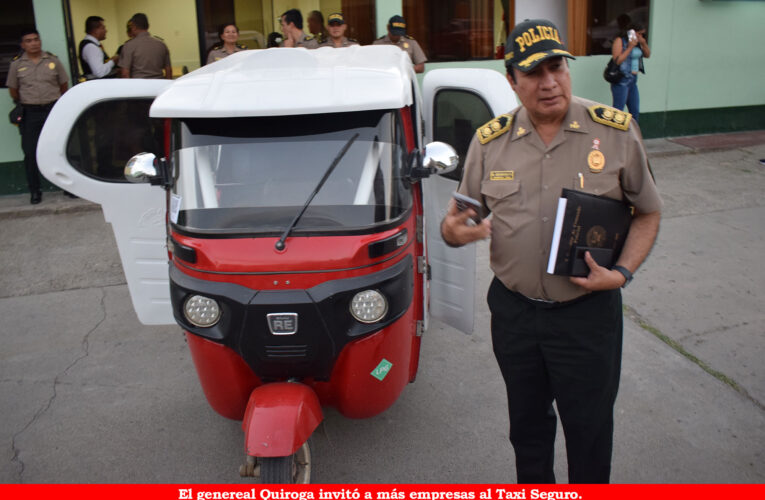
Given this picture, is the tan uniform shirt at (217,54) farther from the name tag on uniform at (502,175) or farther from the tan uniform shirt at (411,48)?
the name tag on uniform at (502,175)

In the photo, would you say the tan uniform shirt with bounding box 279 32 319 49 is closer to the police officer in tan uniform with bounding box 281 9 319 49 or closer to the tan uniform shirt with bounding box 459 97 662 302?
the police officer in tan uniform with bounding box 281 9 319 49

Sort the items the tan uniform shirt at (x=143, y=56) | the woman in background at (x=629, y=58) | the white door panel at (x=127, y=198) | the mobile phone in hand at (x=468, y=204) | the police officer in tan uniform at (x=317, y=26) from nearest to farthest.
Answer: the mobile phone in hand at (x=468, y=204) → the white door panel at (x=127, y=198) → the tan uniform shirt at (x=143, y=56) → the police officer in tan uniform at (x=317, y=26) → the woman in background at (x=629, y=58)

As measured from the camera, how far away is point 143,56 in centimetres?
823

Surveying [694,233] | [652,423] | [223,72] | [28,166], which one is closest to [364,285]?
[223,72]

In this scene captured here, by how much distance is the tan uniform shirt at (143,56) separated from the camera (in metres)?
8.22

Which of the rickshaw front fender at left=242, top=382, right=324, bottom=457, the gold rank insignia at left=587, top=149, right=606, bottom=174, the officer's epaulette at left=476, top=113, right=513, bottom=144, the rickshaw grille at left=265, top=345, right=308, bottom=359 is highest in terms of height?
the officer's epaulette at left=476, top=113, right=513, bottom=144

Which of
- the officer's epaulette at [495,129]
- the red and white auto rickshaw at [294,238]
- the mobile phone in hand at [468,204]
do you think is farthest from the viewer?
the red and white auto rickshaw at [294,238]

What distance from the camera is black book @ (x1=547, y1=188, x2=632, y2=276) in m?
2.37

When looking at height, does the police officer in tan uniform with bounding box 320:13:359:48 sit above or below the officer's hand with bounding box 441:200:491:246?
above

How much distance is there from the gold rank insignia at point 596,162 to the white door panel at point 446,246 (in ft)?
4.72

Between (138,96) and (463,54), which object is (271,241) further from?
(463,54)

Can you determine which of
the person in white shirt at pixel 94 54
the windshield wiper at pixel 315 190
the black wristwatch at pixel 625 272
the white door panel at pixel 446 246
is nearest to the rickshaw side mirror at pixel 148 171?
the windshield wiper at pixel 315 190

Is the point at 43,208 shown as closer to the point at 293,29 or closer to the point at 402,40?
the point at 293,29

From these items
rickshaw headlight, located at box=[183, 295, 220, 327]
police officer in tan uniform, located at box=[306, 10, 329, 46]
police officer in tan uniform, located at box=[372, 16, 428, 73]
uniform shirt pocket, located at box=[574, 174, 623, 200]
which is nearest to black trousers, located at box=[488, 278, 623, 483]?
uniform shirt pocket, located at box=[574, 174, 623, 200]
